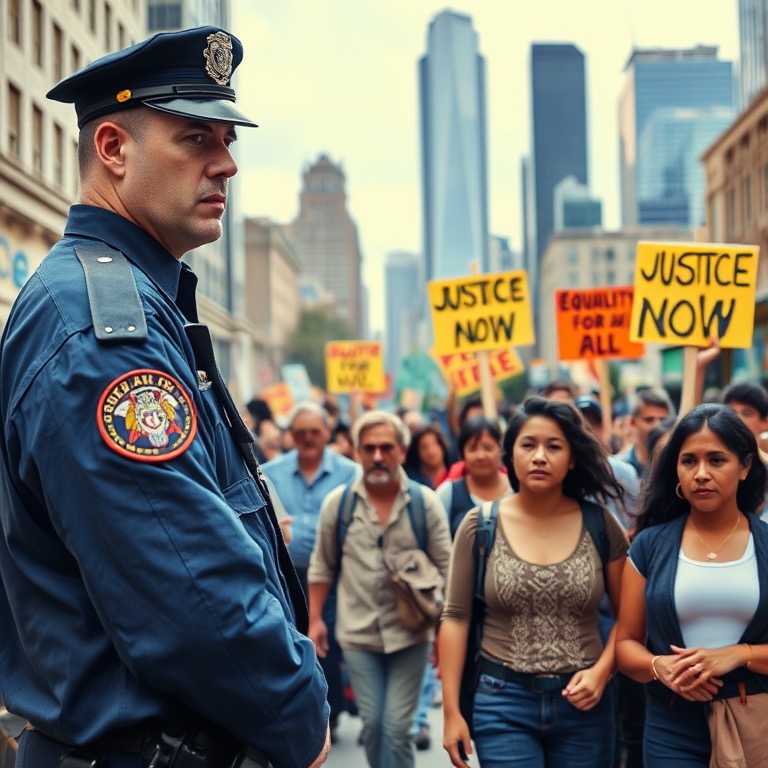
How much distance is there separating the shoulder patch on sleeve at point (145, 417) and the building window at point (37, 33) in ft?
81.1

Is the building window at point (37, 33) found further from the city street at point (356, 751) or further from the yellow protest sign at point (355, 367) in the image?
the city street at point (356, 751)

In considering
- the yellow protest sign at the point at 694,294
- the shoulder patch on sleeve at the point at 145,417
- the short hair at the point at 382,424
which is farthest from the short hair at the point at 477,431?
the shoulder patch on sleeve at the point at 145,417

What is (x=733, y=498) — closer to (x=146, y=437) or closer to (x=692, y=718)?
(x=692, y=718)

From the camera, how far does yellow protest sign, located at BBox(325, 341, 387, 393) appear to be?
18.0 metres

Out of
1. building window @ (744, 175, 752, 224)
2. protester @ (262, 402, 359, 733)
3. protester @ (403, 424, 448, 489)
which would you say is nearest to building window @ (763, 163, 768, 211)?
building window @ (744, 175, 752, 224)

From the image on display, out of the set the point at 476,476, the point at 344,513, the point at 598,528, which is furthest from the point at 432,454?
the point at 598,528

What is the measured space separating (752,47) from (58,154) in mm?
65376

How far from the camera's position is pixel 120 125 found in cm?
225

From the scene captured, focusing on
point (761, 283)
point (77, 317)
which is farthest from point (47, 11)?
point (761, 283)

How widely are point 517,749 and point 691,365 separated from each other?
308 centimetres

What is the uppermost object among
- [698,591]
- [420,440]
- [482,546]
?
[420,440]

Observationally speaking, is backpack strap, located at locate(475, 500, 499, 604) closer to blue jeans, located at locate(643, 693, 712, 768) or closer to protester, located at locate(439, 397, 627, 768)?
protester, located at locate(439, 397, 627, 768)

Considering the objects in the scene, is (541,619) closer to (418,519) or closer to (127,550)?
(418,519)

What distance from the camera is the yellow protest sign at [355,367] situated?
59.1 ft
